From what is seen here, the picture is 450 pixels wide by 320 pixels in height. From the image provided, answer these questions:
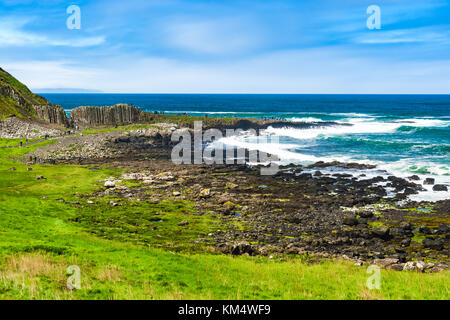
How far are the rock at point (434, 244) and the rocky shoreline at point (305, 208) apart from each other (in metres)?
0.06

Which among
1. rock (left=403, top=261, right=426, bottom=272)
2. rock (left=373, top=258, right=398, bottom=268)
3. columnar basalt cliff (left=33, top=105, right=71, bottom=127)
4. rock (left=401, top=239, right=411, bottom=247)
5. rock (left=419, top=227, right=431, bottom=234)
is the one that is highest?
columnar basalt cliff (left=33, top=105, right=71, bottom=127)

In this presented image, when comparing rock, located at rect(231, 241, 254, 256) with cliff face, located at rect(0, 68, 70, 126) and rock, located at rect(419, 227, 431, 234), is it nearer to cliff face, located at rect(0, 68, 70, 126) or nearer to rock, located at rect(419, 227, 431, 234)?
rock, located at rect(419, 227, 431, 234)

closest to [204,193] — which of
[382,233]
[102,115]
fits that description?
[382,233]

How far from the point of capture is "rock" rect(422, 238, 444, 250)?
24.4 metres

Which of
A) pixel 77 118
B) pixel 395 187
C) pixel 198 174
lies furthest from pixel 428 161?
pixel 77 118

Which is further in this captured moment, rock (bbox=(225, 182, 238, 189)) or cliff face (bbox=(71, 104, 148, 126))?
cliff face (bbox=(71, 104, 148, 126))

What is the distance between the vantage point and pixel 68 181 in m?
40.3

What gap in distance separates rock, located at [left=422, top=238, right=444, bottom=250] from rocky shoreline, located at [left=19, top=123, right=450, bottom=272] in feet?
0.21

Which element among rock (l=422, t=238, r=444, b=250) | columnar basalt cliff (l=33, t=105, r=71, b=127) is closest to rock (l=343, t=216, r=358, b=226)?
rock (l=422, t=238, r=444, b=250)

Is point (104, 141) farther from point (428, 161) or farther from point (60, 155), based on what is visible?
point (428, 161)

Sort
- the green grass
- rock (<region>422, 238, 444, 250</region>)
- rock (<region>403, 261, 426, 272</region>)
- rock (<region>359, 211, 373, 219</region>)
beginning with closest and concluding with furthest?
the green grass < rock (<region>403, 261, 426, 272</region>) < rock (<region>422, 238, 444, 250</region>) < rock (<region>359, 211, 373, 219</region>)

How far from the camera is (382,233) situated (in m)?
26.2

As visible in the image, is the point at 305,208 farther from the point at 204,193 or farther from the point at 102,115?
the point at 102,115

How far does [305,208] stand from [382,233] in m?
8.47
